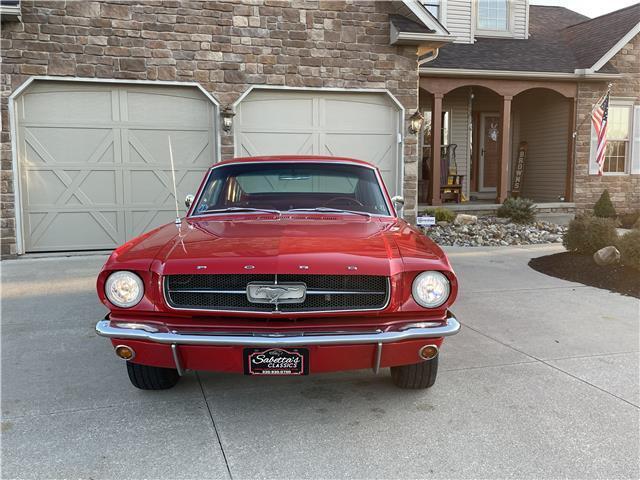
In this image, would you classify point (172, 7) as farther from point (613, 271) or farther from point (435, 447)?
point (435, 447)

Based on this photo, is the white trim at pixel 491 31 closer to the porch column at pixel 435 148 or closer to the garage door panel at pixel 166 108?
the porch column at pixel 435 148

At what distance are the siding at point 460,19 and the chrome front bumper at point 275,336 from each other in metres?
12.9

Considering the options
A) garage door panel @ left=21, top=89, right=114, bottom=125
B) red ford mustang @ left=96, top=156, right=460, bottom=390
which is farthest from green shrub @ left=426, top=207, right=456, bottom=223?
red ford mustang @ left=96, top=156, right=460, bottom=390

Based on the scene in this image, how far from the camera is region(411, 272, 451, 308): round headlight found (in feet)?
9.07

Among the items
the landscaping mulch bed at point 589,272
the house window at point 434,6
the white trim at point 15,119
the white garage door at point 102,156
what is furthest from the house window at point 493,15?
the white trim at point 15,119

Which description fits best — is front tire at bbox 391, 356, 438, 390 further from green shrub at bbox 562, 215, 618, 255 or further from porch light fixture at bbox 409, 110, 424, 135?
porch light fixture at bbox 409, 110, 424, 135

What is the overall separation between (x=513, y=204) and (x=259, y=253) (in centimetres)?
1007

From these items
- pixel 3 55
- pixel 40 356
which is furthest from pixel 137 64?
pixel 40 356

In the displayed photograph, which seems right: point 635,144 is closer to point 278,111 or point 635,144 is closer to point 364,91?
point 364,91

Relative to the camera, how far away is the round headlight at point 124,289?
9.05 feet

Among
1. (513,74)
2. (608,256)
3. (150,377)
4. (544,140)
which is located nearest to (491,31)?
(513,74)

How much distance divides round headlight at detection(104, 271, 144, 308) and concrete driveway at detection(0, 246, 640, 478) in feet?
2.30

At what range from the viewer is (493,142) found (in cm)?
1598

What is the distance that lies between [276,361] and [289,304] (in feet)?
0.96
